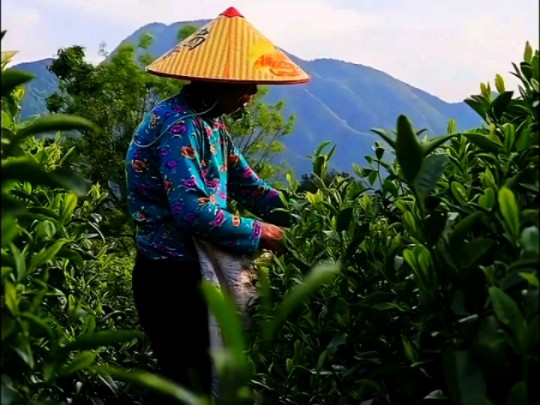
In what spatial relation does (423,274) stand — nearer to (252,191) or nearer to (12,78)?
(12,78)

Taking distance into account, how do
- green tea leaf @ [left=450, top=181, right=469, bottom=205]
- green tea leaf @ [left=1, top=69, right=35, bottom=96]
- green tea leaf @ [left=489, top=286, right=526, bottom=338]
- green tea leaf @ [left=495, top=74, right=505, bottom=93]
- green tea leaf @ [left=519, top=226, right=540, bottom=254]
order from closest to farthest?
green tea leaf @ [left=519, top=226, right=540, bottom=254]
green tea leaf @ [left=489, top=286, right=526, bottom=338]
green tea leaf @ [left=1, top=69, right=35, bottom=96]
green tea leaf @ [left=450, top=181, right=469, bottom=205]
green tea leaf @ [left=495, top=74, right=505, bottom=93]

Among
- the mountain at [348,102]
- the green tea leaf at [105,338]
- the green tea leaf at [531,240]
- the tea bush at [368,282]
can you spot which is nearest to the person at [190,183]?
the tea bush at [368,282]

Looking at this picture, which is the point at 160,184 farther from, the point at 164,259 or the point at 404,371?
the point at 404,371

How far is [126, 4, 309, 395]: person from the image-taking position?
2809 millimetres

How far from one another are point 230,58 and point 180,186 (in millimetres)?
435

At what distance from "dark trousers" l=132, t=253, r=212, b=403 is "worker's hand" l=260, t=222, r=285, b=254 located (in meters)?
0.29

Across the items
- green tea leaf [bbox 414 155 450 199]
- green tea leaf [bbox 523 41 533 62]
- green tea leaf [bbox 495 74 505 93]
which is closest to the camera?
green tea leaf [bbox 414 155 450 199]

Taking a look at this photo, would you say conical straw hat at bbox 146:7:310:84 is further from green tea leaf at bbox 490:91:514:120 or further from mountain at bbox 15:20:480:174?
mountain at bbox 15:20:480:174

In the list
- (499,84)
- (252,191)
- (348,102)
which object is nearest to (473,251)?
(499,84)

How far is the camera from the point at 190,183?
276 cm

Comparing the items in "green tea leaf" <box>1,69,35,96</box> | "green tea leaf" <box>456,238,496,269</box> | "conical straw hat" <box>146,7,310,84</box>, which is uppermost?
"conical straw hat" <box>146,7,310,84</box>

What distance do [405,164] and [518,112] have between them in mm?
737

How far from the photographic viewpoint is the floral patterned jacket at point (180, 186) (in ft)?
9.12

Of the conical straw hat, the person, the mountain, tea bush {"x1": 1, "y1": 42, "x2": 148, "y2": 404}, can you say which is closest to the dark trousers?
the person
